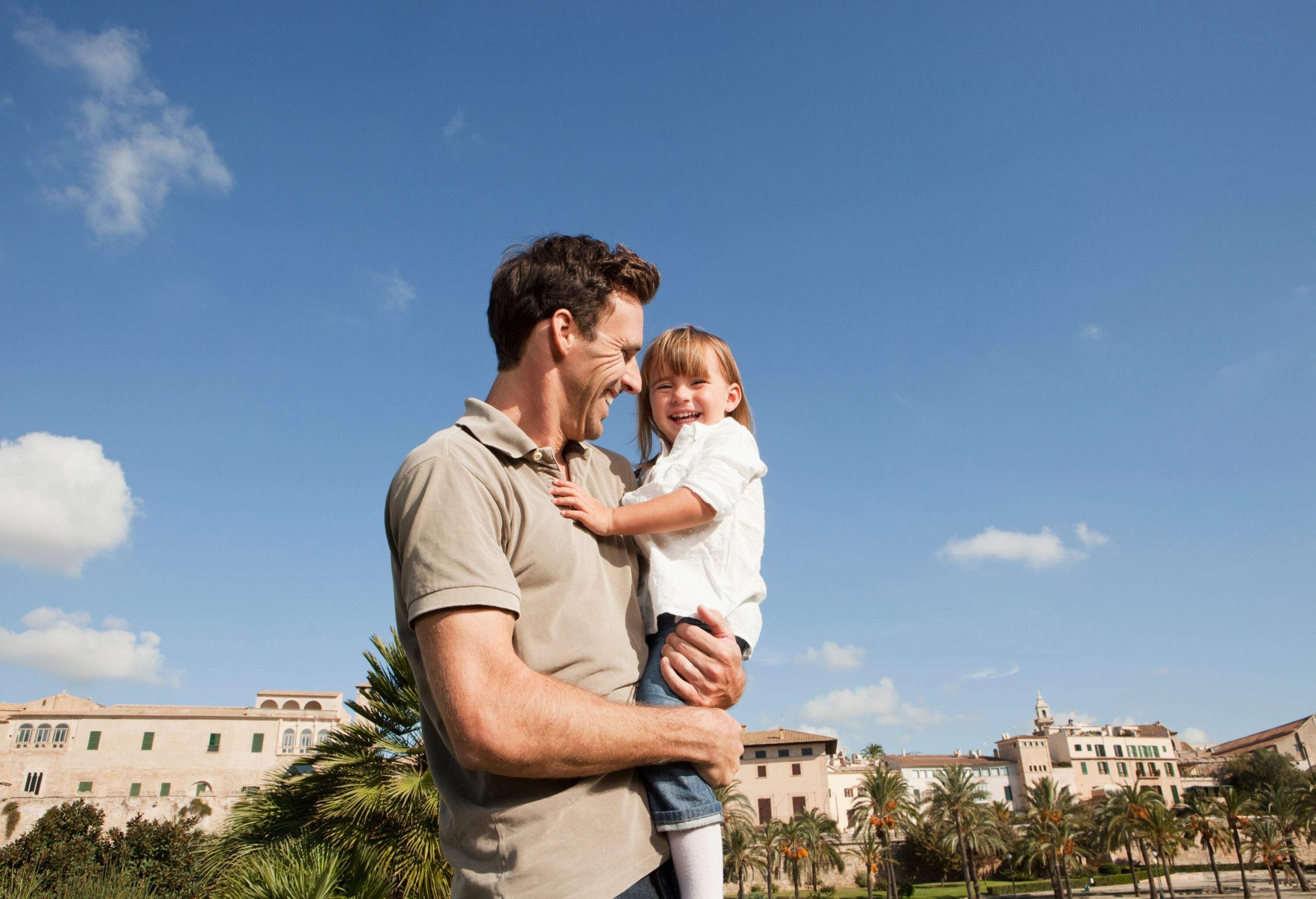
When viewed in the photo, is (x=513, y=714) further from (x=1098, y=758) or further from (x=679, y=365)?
(x=1098, y=758)

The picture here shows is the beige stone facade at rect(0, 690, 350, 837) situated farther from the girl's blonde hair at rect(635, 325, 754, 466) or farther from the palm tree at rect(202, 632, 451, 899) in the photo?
the girl's blonde hair at rect(635, 325, 754, 466)

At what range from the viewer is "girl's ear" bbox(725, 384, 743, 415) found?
3352mm

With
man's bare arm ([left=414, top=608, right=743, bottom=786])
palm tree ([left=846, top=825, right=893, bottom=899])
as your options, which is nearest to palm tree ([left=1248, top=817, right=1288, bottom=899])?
palm tree ([left=846, top=825, right=893, bottom=899])

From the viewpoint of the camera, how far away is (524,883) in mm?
1843

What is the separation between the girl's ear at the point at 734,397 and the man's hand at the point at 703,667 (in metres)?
1.19

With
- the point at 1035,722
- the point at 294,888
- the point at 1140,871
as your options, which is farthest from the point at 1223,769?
the point at 294,888

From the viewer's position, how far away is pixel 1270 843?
5262cm

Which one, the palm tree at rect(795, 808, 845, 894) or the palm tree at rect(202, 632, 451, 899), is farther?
the palm tree at rect(795, 808, 845, 894)

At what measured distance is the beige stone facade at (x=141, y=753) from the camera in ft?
173

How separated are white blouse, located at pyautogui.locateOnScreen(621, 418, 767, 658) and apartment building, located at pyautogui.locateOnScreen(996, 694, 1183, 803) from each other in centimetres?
8454

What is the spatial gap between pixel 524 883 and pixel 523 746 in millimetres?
298

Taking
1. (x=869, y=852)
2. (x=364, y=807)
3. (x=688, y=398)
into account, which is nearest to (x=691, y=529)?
(x=688, y=398)

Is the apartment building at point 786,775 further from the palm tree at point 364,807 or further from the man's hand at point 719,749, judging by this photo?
the man's hand at point 719,749

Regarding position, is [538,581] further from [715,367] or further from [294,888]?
[294,888]
